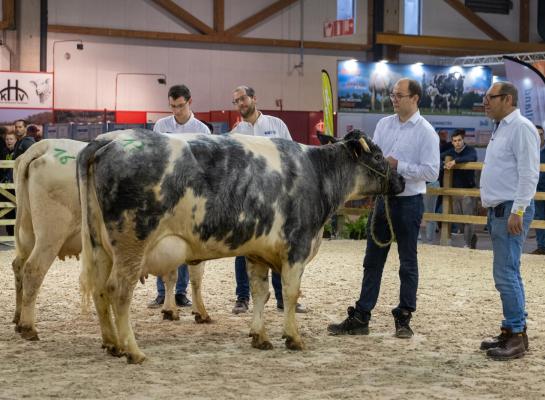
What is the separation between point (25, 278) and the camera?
767 cm

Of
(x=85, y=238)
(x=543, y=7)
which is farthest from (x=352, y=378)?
(x=543, y=7)

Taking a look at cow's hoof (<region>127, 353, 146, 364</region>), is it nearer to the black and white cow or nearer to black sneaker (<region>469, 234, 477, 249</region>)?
the black and white cow

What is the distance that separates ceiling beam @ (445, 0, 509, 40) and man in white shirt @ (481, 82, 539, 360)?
23.2 meters

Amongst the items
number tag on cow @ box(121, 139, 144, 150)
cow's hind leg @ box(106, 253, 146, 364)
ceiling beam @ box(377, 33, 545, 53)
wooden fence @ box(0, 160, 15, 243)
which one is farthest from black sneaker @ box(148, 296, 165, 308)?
ceiling beam @ box(377, 33, 545, 53)

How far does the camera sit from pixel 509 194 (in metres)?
6.83

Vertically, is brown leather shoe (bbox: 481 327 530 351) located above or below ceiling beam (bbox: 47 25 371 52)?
below

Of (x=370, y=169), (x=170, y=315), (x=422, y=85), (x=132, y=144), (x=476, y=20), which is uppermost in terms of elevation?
(x=476, y=20)

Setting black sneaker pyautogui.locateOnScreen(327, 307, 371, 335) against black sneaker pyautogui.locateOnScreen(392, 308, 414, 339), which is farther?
black sneaker pyautogui.locateOnScreen(327, 307, 371, 335)

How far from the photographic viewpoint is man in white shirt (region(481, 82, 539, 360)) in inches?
265

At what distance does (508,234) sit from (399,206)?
3.51ft

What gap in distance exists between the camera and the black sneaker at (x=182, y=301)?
924 centimetres

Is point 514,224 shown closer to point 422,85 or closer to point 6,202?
point 6,202

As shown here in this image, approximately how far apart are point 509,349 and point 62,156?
12.3ft

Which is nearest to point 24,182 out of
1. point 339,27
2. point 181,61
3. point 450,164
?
point 450,164
